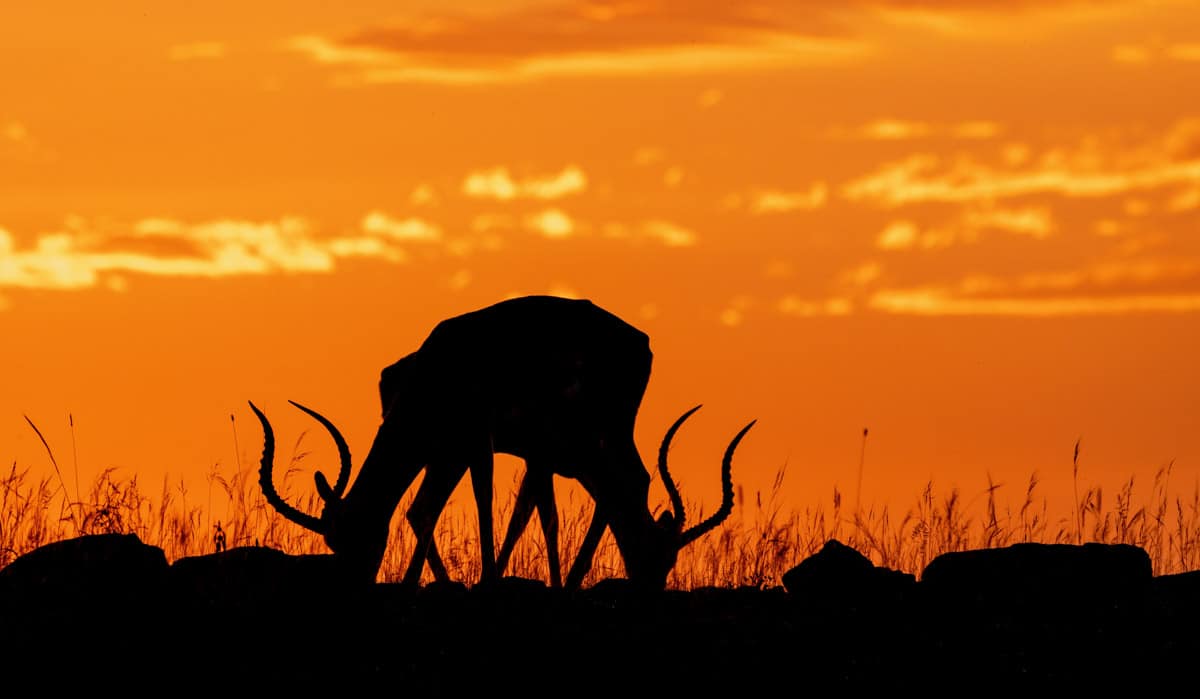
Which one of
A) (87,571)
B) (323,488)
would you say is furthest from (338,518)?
(87,571)

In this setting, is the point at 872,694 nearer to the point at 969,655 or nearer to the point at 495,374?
the point at 969,655

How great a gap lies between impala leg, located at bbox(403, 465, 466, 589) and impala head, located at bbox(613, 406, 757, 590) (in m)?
1.66

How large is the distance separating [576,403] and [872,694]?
21.5ft

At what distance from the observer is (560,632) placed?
14.3m

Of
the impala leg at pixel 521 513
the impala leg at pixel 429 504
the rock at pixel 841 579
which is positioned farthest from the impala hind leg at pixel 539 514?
the rock at pixel 841 579

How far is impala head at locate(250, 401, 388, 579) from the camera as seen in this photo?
1745 centimetres

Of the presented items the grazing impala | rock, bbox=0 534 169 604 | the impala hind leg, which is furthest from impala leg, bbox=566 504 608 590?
rock, bbox=0 534 169 604

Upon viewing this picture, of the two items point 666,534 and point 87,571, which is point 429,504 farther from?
point 87,571

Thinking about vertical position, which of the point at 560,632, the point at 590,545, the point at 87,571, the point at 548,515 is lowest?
the point at 560,632

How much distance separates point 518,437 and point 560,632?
5.15 metres

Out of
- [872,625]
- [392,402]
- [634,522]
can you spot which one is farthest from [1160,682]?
[392,402]

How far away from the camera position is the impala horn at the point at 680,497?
1772 cm

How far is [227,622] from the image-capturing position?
47.1 ft

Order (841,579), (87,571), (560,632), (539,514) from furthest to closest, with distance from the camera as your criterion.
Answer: (539,514) < (841,579) < (560,632) < (87,571)
